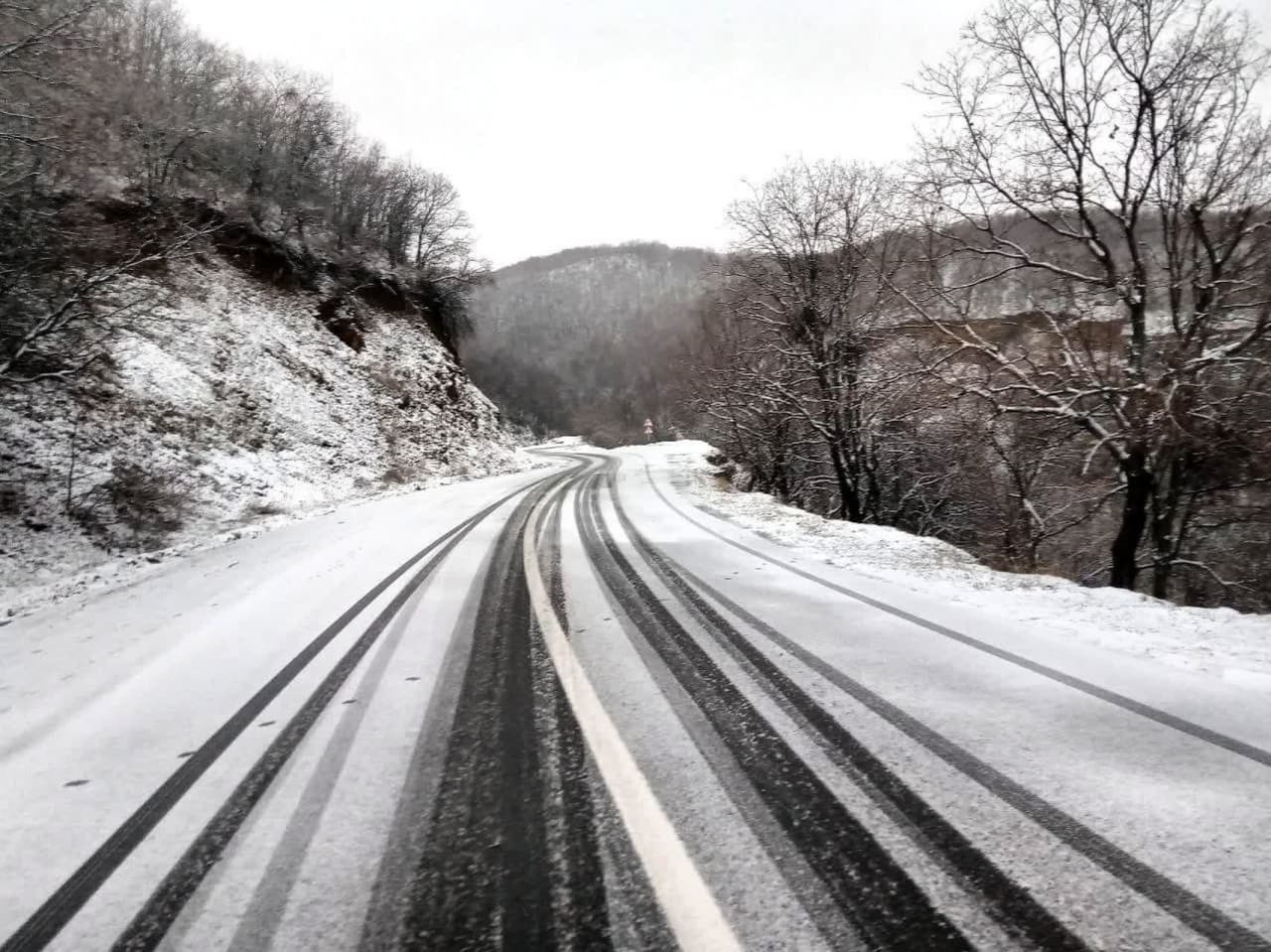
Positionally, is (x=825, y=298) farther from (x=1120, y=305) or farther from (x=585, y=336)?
(x=585, y=336)

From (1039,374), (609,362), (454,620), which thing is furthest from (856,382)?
(609,362)

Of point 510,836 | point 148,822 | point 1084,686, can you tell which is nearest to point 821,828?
point 510,836

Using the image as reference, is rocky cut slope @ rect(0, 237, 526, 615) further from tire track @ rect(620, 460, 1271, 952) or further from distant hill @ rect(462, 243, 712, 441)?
distant hill @ rect(462, 243, 712, 441)

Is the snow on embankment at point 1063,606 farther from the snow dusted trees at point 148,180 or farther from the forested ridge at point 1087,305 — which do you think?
the snow dusted trees at point 148,180

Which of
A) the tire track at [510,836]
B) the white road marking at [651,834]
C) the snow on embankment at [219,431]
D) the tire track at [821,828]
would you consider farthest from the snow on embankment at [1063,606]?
the snow on embankment at [219,431]

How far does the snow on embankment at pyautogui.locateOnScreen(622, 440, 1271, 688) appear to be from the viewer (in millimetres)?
3959

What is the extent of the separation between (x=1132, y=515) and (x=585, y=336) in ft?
416

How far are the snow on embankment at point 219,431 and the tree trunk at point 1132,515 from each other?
14973mm

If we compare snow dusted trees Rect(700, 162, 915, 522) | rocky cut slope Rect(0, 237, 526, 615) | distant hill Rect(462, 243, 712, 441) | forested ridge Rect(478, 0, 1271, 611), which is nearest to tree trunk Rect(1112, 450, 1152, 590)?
forested ridge Rect(478, 0, 1271, 611)

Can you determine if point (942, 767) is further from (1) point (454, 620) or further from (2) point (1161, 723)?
(1) point (454, 620)

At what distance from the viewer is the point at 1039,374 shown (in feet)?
32.5

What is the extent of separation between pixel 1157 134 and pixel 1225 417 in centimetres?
474

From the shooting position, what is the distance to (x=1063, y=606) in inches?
203

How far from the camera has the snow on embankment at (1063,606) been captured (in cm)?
396
